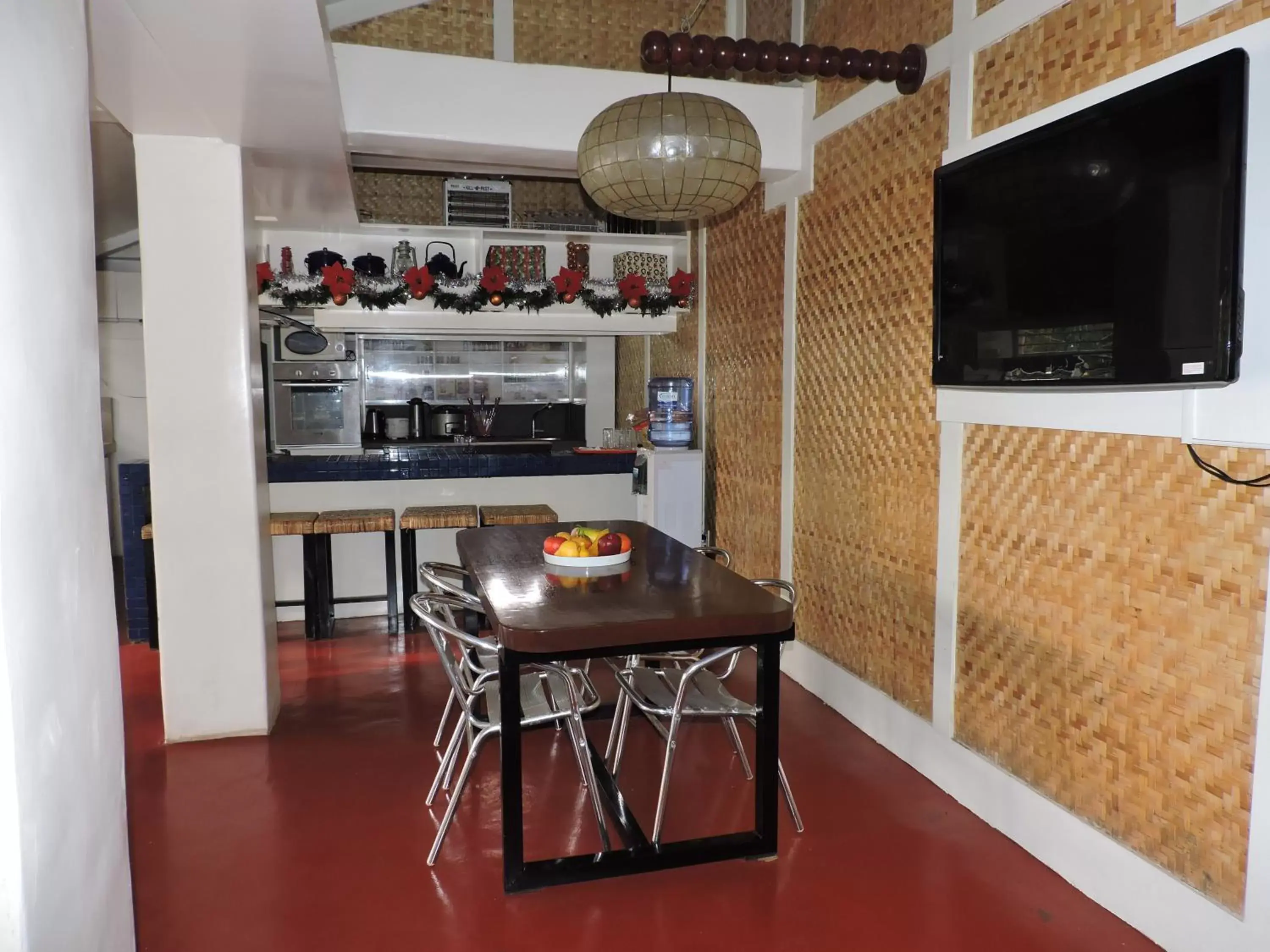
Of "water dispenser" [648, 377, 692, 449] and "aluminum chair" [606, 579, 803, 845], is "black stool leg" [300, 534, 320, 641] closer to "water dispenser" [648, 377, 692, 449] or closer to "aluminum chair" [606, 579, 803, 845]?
"water dispenser" [648, 377, 692, 449]

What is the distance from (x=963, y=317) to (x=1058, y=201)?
0.50 m

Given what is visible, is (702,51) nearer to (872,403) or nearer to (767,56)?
(767,56)

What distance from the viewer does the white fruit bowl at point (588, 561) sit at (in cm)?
310

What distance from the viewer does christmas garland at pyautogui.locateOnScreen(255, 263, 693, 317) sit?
505 cm

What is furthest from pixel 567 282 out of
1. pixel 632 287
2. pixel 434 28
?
pixel 434 28

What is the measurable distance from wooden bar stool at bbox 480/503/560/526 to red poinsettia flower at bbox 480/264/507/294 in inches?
49.9

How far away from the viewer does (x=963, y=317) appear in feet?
9.30

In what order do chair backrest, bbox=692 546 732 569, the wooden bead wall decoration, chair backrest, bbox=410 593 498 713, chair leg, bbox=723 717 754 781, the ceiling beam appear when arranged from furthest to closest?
the ceiling beam → chair backrest, bbox=692 546 732 569 → chair leg, bbox=723 717 754 781 → the wooden bead wall decoration → chair backrest, bbox=410 593 498 713

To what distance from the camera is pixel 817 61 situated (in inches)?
123

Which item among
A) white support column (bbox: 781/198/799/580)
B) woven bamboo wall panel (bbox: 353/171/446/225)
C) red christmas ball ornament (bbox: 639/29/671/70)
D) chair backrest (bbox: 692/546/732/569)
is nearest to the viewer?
red christmas ball ornament (bbox: 639/29/671/70)

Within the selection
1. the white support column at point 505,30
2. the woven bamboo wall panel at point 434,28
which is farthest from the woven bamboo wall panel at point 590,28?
the woven bamboo wall panel at point 434,28

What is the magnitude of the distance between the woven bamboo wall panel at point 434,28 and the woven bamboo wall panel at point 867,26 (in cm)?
156

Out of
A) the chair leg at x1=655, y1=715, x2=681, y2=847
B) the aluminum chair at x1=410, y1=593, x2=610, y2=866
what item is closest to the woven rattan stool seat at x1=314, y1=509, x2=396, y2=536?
the aluminum chair at x1=410, y1=593, x2=610, y2=866

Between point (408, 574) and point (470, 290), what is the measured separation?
1.71 meters
